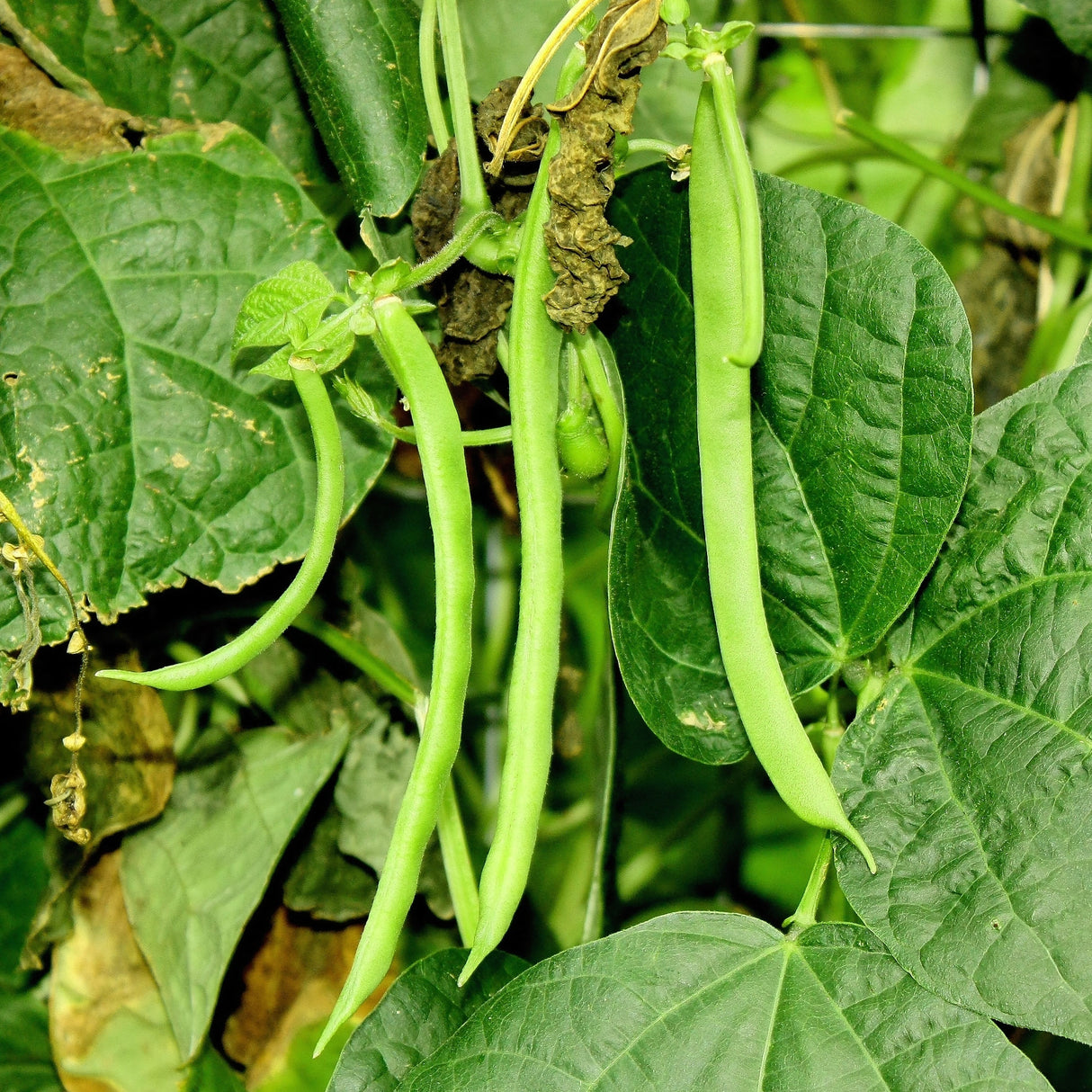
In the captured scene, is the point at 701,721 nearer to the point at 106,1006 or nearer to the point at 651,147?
the point at 651,147

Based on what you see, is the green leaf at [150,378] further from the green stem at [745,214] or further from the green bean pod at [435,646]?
the green stem at [745,214]

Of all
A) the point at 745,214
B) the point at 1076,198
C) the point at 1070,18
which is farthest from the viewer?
the point at 1076,198

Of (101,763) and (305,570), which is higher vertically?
(305,570)

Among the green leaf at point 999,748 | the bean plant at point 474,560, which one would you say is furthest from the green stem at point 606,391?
the green leaf at point 999,748

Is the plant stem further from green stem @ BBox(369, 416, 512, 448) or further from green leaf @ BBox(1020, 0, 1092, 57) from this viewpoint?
green leaf @ BBox(1020, 0, 1092, 57)

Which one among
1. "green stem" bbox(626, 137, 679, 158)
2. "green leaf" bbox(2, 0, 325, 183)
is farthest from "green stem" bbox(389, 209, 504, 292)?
"green leaf" bbox(2, 0, 325, 183)

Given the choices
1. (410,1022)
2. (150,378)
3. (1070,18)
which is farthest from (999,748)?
(1070,18)
